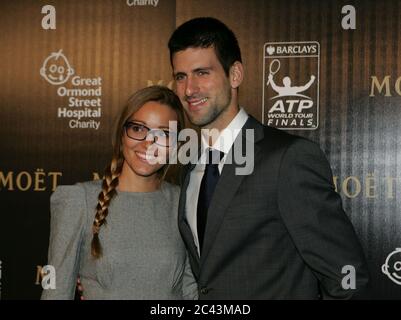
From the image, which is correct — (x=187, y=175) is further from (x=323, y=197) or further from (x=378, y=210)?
(x=378, y=210)

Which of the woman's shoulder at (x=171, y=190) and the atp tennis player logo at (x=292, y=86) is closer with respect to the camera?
the woman's shoulder at (x=171, y=190)

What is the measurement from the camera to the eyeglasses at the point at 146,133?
2006mm

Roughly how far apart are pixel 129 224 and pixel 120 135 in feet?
1.11

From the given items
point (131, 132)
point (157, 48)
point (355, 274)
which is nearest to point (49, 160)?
point (157, 48)

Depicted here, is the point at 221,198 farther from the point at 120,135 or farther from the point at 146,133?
the point at 120,135

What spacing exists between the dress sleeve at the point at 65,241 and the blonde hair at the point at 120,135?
59 millimetres

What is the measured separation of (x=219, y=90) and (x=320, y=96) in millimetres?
1140

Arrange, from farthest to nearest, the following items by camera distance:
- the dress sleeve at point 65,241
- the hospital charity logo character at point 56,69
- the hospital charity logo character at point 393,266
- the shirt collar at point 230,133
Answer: the hospital charity logo character at point 56,69 → the hospital charity logo character at point 393,266 → the shirt collar at point 230,133 → the dress sleeve at point 65,241

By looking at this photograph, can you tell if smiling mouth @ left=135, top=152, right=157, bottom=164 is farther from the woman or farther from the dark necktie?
the dark necktie

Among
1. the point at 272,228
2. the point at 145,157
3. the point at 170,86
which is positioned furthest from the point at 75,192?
the point at 170,86

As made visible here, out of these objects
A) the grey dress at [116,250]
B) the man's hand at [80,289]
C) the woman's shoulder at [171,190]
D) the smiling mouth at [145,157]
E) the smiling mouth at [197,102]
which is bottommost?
the man's hand at [80,289]

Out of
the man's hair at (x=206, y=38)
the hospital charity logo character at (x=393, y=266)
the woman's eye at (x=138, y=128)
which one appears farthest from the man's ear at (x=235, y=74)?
the hospital charity logo character at (x=393, y=266)

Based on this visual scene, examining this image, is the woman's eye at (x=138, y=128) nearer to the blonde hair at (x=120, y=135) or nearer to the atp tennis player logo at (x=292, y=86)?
the blonde hair at (x=120, y=135)

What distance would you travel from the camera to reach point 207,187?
1.92 meters
